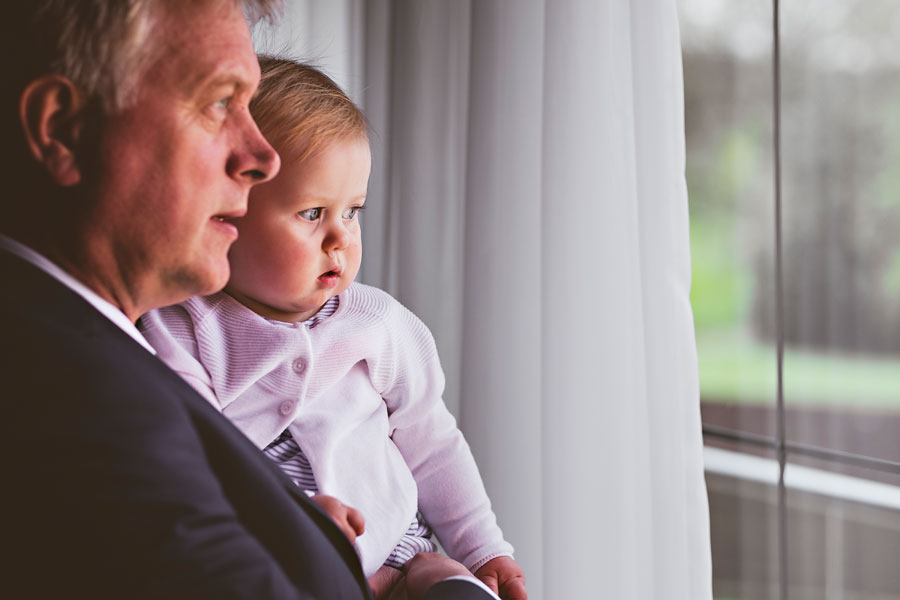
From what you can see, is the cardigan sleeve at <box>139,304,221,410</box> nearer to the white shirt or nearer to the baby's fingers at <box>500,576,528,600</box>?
the white shirt

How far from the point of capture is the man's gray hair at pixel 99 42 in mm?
614

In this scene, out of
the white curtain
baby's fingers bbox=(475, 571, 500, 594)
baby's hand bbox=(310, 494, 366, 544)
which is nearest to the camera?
baby's hand bbox=(310, 494, 366, 544)

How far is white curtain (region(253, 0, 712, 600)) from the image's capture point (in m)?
1.23

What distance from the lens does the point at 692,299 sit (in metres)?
1.47

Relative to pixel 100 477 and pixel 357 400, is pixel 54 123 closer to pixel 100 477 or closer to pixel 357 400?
pixel 100 477

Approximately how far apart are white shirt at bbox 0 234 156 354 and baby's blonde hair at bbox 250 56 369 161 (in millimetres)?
355

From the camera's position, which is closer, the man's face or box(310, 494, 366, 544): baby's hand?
the man's face

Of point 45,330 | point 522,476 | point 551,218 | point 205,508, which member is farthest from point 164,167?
point 522,476

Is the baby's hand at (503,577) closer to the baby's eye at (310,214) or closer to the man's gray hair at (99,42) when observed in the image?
the baby's eye at (310,214)

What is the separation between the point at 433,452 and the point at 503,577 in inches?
7.7

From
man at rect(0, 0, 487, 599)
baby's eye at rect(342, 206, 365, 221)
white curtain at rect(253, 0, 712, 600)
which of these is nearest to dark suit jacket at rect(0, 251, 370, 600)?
man at rect(0, 0, 487, 599)

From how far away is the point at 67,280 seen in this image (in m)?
0.65

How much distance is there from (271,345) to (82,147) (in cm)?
40

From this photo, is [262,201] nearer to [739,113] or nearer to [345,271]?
[345,271]
